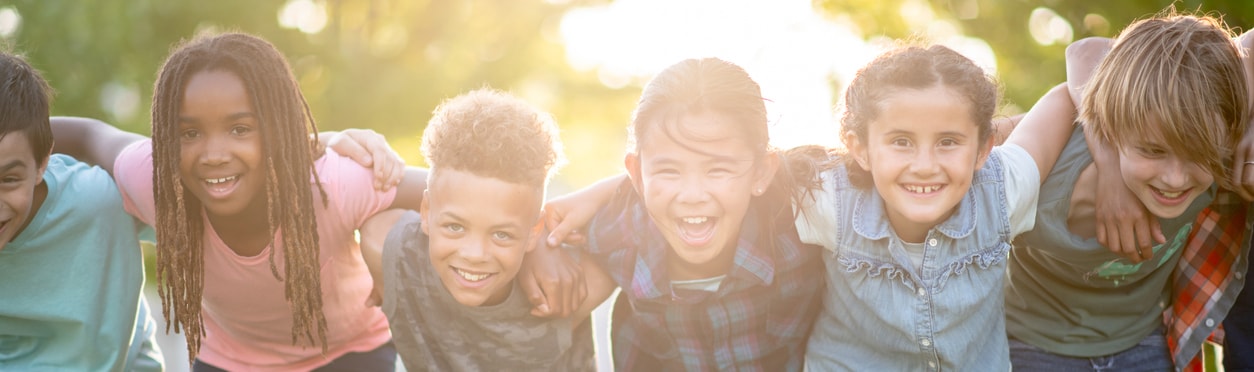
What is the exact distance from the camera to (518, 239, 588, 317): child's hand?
3.09 meters

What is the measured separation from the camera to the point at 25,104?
3049 millimetres

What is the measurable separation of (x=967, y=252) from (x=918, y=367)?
0.35 metres

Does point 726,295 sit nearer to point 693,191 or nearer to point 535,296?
point 693,191

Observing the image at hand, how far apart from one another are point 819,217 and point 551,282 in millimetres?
787

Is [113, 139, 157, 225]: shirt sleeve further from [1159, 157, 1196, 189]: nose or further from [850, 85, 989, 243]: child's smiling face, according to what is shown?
[1159, 157, 1196, 189]: nose

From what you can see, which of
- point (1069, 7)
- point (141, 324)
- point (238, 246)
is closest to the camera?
point (238, 246)

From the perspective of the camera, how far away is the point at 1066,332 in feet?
10.9

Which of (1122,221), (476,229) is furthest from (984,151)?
(476,229)

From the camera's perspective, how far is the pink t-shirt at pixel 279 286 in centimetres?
324

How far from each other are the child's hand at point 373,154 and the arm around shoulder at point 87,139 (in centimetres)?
68

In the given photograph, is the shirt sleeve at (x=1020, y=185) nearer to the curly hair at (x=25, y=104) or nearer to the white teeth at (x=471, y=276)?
the white teeth at (x=471, y=276)

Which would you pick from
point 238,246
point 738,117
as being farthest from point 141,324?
point 738,117

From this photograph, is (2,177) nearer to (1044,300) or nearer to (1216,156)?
(1044,300)

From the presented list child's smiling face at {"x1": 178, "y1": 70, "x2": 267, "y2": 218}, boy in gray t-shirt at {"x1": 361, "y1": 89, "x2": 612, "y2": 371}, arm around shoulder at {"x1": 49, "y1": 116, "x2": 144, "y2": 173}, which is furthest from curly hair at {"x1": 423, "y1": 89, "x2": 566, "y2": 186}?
arm around shoulder at {"x1": 49, "y1": 116, "x2": 144, "y2": 173}
